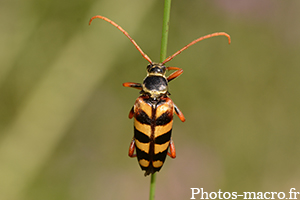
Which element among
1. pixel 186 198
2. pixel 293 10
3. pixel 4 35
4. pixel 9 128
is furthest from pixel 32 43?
pixel 293 10

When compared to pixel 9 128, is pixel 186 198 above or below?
below

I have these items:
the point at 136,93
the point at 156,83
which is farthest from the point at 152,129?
the point at 136,93

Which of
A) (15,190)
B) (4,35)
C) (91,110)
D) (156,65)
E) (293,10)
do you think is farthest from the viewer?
(91,110)

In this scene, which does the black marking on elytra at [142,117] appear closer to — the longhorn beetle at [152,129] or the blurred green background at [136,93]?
the longhorn beetle at [152,129]

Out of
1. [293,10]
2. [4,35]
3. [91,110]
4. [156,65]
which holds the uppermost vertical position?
[293,10]

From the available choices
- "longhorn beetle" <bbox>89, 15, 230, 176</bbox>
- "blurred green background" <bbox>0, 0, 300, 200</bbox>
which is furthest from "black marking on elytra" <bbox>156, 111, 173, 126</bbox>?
"blurred green background" <bbox>0, 0, 300, 200</bbox>

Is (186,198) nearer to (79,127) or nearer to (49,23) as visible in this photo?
(79,127)

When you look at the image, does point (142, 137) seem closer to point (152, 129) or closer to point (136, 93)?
point (152, 129)
